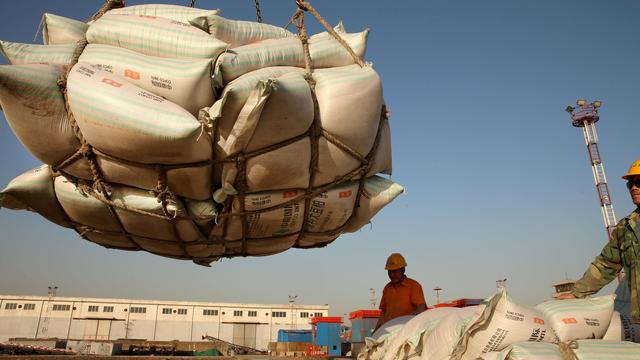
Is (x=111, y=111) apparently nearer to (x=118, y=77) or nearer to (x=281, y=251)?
(x=118, y=77)

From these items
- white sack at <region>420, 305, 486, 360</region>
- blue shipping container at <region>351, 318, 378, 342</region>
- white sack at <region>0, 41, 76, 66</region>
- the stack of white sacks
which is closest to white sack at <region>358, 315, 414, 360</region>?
the stack of white sacks

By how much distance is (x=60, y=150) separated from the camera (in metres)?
2.54

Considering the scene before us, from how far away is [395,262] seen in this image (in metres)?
4.67

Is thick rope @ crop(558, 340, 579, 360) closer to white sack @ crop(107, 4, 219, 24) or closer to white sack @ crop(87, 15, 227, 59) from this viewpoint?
white sack @ crop(87, 15, 227, 59)

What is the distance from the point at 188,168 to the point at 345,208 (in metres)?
1.19

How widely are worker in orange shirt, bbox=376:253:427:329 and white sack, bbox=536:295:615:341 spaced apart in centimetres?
170

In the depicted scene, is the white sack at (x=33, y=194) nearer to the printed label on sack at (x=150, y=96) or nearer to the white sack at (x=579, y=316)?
the printed label on sack at (x=150, y=96)

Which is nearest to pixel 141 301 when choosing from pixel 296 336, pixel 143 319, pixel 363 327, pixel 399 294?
pixel 143 319

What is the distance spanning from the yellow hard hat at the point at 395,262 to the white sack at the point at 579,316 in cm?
175

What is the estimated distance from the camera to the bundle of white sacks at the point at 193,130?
2314 millimetres

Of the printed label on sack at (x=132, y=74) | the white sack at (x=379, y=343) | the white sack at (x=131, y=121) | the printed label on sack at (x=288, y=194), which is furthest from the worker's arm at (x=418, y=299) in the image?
the printed label on sack at (x=132, y=74)

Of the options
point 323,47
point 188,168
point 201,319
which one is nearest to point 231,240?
point 188,168

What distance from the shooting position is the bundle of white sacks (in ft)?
7.59

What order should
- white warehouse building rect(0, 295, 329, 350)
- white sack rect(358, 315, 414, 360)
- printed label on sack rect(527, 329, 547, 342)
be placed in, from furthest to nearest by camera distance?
1. white warehouse building rect(0, 295, 329, 350)
2. white sack rect(358, 315, 414, 360)
3. printed label on sack rect(527, 329, 547, 342)
